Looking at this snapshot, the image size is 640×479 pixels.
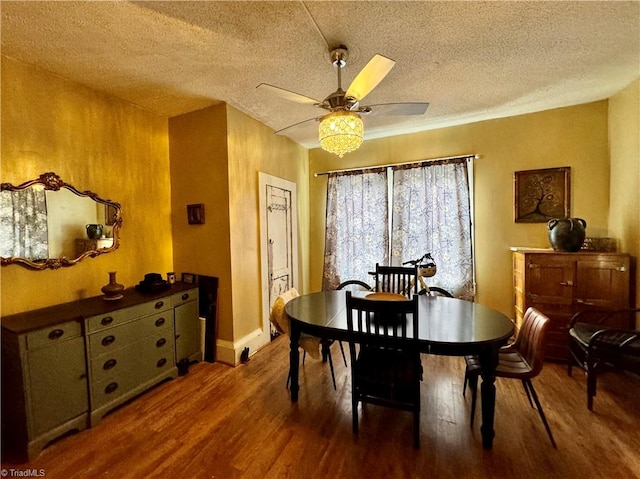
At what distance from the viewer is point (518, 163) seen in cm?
317

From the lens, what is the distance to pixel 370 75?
1.60 meters

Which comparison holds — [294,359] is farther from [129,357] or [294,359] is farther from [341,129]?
[341,129]

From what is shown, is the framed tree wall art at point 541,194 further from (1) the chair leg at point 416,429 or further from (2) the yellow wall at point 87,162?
(2) the yellow wall at point 87,162

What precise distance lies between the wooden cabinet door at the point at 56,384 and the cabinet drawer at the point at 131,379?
71 millimetres

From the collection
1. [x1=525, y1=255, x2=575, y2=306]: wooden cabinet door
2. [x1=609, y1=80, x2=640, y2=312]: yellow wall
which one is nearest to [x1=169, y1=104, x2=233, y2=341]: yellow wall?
[x1=525, y1=255, x2=575, y2=306]: wooden cabinet door

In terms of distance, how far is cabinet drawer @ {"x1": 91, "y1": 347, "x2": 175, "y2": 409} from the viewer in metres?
2.00

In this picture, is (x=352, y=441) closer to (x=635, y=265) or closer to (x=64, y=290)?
(x=64, y=290)

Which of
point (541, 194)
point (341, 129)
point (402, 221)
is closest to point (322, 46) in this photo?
point (341, 129)

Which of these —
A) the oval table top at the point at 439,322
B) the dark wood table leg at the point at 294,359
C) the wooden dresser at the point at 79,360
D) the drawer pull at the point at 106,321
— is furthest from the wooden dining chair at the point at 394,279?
the drawer pull at the point at 106,321

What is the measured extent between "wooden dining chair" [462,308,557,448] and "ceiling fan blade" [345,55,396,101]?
5.86ft

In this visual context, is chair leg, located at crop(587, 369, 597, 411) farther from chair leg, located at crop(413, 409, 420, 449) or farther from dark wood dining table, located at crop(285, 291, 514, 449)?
chair leg, located at crop(413, 409, 420, 449)

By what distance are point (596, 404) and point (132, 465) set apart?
323 cm

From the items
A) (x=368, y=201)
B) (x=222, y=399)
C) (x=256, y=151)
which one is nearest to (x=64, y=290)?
(x=222, y=399)

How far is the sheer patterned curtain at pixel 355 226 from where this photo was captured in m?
3.79
